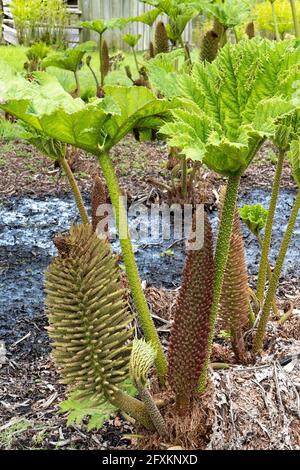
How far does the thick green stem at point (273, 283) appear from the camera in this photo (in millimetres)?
1863

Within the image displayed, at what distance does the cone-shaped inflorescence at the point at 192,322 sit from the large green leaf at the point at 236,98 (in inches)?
8.6

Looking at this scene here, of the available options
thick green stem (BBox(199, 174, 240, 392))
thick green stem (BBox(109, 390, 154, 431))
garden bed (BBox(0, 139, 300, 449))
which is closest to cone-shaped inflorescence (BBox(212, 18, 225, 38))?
garden bed (BBox(0, 139, 300, 449))

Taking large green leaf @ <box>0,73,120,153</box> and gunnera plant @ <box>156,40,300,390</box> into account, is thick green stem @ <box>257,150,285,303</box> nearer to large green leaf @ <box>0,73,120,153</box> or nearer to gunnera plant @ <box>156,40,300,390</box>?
gunnera plant @ <box>156,40,300,390</box>

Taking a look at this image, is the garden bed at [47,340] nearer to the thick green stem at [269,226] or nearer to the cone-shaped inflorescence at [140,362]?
the thick green stem at [269,226]

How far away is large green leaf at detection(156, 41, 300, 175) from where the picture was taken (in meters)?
1.35

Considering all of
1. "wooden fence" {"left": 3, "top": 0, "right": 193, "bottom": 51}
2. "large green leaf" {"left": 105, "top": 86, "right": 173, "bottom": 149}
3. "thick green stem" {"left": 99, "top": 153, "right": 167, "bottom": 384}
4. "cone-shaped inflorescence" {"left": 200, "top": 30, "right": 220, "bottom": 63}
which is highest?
"wooden fence" {"left": 3, "top": 0, "right": 193, "bottom": 51}

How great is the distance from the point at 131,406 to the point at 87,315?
1.04 ft

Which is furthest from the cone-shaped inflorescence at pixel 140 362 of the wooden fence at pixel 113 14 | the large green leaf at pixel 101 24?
the wooden fence at pixel 113 14

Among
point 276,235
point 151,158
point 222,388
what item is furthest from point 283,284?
point 151,158

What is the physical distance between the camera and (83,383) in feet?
5.18

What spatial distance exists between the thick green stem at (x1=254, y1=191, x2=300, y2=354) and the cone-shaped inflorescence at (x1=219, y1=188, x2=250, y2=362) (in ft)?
0.18

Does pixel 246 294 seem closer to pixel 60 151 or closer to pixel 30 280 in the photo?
pixel 60 151

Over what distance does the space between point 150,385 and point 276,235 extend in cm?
213

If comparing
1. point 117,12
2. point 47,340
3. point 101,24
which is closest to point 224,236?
point 47,340
